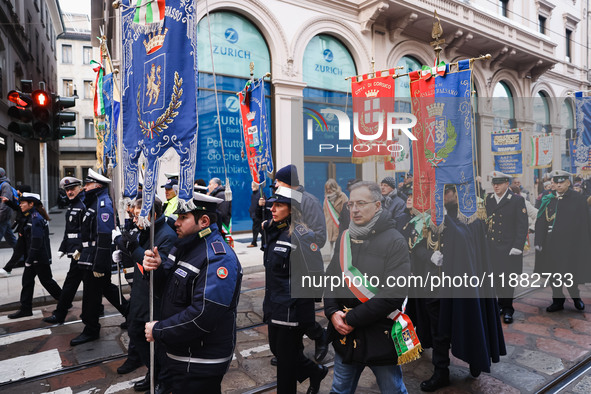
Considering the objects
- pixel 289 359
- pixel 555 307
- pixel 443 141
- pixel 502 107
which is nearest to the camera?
pixel 289 359

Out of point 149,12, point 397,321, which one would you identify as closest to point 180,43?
point 149,12

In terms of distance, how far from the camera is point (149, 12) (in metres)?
2.97

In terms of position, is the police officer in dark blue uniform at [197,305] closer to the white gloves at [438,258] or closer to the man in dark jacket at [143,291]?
the man in dark jacket at [143,291]

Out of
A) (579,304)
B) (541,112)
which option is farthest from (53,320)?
(541,112)

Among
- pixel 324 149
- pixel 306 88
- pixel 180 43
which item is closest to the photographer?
pixel 180 43

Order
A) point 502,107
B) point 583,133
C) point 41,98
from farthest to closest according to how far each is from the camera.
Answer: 1. point 502,107
2. point 41,98
3. point 583,133

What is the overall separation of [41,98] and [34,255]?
122 inches

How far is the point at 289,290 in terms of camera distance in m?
3.38

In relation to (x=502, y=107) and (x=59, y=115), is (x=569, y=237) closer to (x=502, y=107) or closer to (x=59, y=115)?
(x=59, y=115)

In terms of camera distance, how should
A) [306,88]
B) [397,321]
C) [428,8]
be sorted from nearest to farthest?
[397,321] < [306,88] < [428,8]

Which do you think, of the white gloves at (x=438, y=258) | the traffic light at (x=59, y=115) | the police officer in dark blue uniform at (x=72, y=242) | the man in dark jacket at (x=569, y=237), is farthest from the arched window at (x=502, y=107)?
the police officer in dark blue uniform at (x=72, y=242)

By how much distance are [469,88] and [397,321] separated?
3.15m

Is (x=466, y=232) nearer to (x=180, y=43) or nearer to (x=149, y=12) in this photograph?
(x=180, y=43)

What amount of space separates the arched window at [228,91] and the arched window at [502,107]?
1256cm
